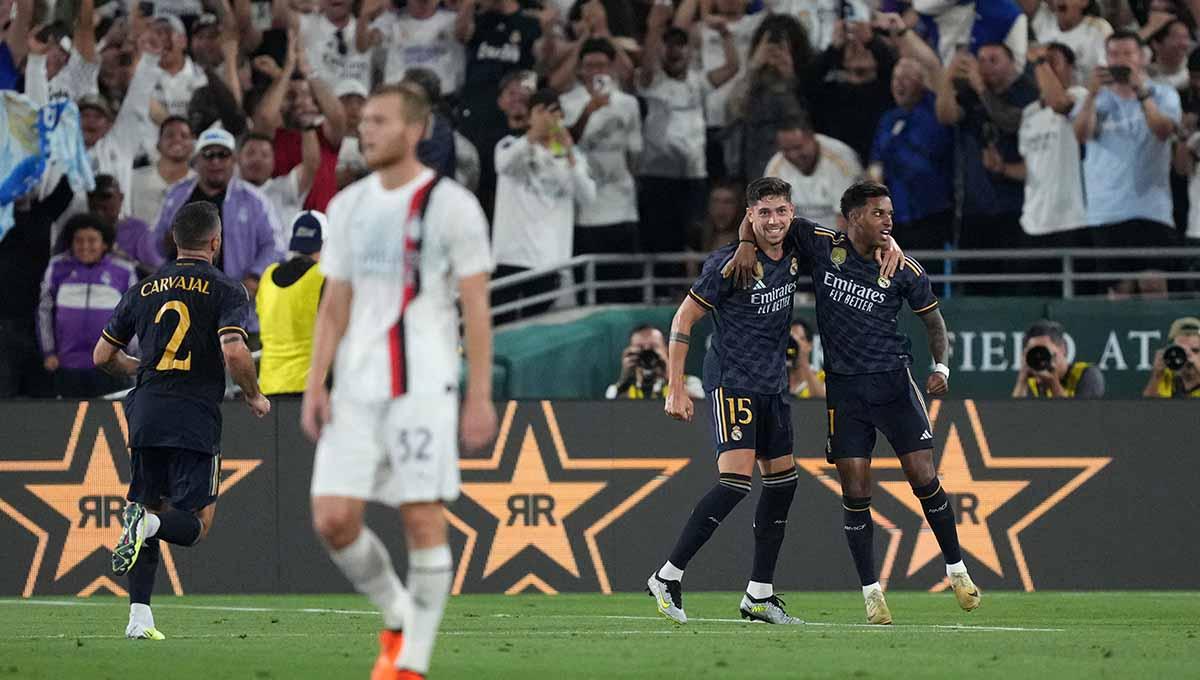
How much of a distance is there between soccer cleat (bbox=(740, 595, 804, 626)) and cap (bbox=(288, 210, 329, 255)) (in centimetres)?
483

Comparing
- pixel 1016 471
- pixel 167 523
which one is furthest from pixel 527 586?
pixel 167 523

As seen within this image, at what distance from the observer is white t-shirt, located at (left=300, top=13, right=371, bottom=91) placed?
19.3 metres

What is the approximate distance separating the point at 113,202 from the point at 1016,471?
803cm

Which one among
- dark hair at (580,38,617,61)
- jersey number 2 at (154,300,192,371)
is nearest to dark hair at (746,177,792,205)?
jersey number 2 at (154,300,192,371)

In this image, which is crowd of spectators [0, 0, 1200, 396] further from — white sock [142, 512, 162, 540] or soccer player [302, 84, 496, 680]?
soccer player [302, 84, 496, 680]

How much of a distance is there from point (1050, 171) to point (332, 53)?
22.5 ft

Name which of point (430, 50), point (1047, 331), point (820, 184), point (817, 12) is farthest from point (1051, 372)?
point (430, 50)

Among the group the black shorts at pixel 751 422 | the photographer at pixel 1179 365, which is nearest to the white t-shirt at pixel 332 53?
the photographer at pixel 1179 365

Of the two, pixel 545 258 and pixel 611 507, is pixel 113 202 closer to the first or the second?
pixel 545 258

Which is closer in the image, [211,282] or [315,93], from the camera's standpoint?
[211,282]

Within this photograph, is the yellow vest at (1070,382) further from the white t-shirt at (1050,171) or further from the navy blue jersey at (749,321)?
the navy blue jersey at (749,321)

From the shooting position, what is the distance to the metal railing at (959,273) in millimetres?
17453

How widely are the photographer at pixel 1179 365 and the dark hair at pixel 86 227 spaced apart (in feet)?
28.2

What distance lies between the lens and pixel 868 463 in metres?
11.9
